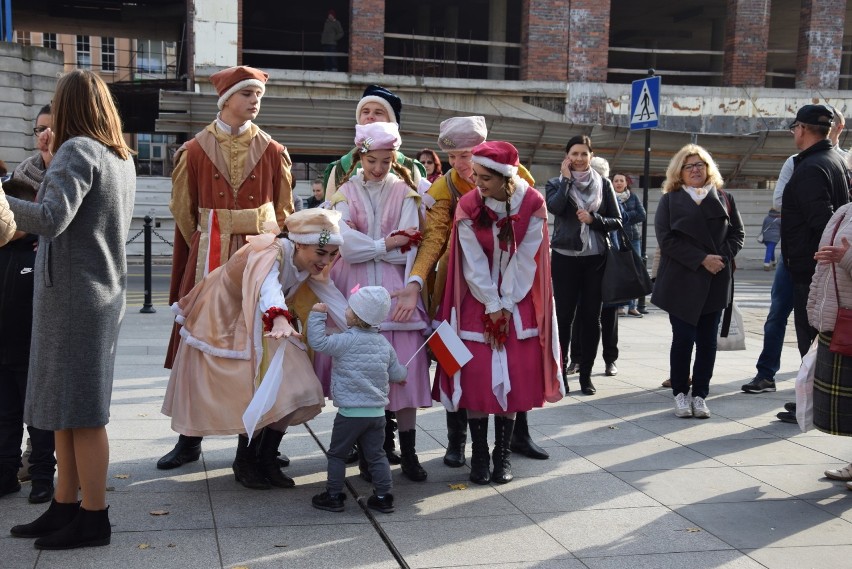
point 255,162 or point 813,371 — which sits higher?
point 255,162

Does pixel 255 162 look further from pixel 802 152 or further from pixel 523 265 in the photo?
pixel 802 152

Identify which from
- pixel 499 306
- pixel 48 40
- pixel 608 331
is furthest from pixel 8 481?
pixel 48 40

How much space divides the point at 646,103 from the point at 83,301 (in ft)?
36.1

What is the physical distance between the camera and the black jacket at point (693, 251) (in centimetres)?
701

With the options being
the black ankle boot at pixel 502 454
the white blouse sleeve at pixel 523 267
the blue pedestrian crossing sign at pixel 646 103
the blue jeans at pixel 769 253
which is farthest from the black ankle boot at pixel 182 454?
the blue jeans at pixel 769 253

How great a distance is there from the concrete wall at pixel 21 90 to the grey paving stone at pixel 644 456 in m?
17.0

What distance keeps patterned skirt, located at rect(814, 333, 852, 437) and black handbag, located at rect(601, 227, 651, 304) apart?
2642 millimetres

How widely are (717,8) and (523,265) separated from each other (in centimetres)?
2753

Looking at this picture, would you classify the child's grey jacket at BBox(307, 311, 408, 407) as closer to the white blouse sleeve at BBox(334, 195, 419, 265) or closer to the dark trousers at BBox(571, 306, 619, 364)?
the white blouse sleeve at BBox(334, 195, 419, 265)

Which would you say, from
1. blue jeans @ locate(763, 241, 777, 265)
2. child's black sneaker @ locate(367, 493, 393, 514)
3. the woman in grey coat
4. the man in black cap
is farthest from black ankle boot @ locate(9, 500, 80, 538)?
blue jeans @ locate(763, 241, 777, 265)

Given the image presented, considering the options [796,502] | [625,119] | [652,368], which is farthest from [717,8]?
[796,502]

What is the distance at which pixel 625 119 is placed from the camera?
25078 millimetres

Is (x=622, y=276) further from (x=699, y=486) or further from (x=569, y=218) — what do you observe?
(x=699, y=486)

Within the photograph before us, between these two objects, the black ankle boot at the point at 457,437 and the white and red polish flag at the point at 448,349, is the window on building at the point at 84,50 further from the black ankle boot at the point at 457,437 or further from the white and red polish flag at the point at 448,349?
the white and red polish flag at the point at 448,349
